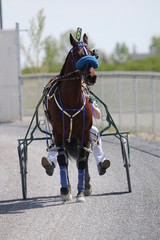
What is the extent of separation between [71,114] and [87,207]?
123 centimetres

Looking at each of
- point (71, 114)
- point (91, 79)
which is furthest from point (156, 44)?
point (91, 79)

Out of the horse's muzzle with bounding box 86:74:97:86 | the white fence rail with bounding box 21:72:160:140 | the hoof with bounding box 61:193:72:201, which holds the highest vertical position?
the horse's muzzle with bounding box 86:74:97:86

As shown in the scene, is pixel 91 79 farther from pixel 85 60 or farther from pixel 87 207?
pixel 87 207

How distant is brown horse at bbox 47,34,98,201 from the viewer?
9.16 meters

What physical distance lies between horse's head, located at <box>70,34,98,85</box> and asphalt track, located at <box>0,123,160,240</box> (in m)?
1.60

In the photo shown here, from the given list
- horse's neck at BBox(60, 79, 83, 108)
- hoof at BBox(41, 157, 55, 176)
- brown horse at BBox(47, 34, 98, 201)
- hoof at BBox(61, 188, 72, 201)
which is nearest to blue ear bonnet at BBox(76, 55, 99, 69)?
brown horse at BBox(47, 34, 98, 201)

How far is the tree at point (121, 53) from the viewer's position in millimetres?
84062

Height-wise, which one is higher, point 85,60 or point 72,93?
point 85,60

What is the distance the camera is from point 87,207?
349 inches

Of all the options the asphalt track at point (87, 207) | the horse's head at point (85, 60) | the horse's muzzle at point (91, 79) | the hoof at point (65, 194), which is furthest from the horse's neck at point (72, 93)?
the asphalt track at point (87, 207)

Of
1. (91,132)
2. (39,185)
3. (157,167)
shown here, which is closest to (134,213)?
(91,132)

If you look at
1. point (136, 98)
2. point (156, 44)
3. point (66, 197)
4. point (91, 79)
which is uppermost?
point (91, 79)

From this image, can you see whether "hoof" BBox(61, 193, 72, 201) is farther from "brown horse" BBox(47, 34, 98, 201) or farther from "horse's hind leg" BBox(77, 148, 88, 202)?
"horse's hind leg" BBox(77, 148, 88, 202)

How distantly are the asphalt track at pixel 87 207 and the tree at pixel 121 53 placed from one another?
71020 mm
